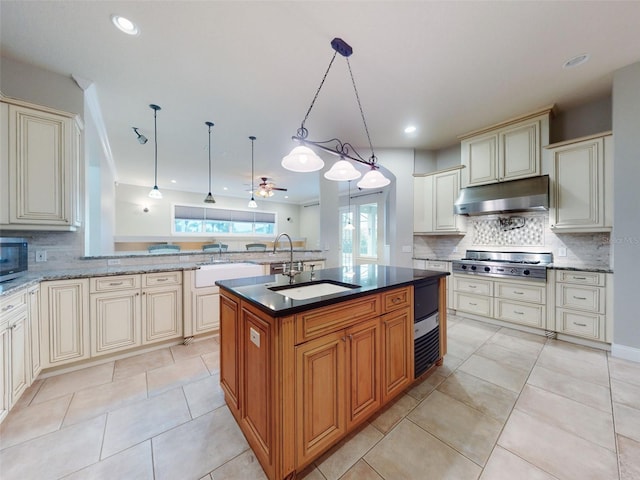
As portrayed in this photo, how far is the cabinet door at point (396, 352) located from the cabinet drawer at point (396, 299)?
0.15 ft

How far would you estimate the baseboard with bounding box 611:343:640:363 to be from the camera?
2389 millimetres

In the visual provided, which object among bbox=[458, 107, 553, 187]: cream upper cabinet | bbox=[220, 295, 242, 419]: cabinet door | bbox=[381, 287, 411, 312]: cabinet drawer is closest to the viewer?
bbox=[220, 295, 242, 419]: cabinet door

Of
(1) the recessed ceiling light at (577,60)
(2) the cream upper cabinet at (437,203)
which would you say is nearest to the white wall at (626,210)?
(1) the recessed ceiling light at (577,60)

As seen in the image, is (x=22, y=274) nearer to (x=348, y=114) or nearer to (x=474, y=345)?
(x=348, y=114)

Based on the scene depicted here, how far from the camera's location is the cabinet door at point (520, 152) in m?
3.16

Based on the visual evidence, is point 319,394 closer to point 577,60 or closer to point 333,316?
point 333,316

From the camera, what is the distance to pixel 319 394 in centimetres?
128

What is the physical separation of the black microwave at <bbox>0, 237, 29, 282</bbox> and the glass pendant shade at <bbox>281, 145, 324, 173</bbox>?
2200 mm

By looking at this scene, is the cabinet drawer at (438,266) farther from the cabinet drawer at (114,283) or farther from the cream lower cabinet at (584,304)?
the cabinet drawer at (114,283)

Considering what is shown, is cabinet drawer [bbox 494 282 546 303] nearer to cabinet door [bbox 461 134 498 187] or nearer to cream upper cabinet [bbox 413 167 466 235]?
cream upper cabinet [bbox 413 167 466 235]

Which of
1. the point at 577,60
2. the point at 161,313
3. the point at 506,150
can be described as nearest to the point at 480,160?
the point at 506,150

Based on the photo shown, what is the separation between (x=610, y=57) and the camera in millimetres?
2244

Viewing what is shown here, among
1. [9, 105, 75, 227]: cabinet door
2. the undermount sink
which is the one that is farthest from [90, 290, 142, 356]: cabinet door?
the undermount sink

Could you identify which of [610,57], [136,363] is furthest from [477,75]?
[136,363]
